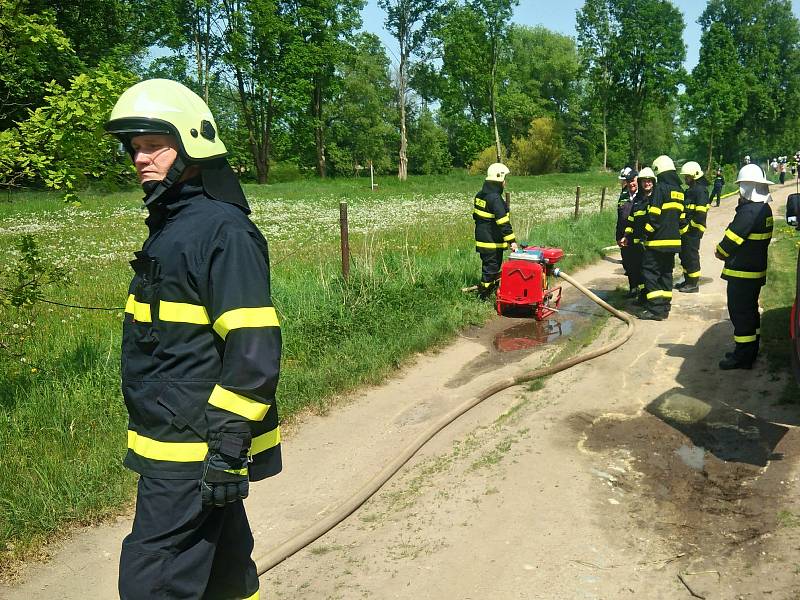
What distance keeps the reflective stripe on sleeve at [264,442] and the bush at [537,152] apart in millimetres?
61029

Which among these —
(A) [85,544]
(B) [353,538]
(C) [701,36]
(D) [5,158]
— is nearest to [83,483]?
(A) [85,544]

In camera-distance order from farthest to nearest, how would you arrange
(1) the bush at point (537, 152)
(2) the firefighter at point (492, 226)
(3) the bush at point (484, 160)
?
(1) the bush at point (537, 152) → (3) the bush at point (484, 160) → (2) the firefighter at point (492, 226)

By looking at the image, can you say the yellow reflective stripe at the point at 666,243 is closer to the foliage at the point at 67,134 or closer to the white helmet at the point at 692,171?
the white helmet at the point at 692,171

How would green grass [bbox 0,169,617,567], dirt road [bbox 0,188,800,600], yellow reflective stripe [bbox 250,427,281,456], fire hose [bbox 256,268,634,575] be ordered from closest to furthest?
yellow reflective stripe [bbox 250,427,281,456]
dirt road [bbox 0,188,800,600]
fire hose [bbox 256,268,634,575]
green grass [bbox 0,169,617,567]

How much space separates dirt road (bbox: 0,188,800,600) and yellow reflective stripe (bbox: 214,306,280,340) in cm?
191

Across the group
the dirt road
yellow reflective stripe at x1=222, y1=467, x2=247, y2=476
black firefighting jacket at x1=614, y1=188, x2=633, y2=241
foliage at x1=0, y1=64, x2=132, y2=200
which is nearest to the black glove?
yellow reflective stripe at x1=222, y1=467, x2=247, y2=476

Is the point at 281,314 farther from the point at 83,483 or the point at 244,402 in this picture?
the point at 244,402

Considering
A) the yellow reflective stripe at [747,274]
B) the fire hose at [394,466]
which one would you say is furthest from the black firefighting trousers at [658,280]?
the yellow reflective stripe at [747,274]

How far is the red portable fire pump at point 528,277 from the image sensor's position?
950 cm

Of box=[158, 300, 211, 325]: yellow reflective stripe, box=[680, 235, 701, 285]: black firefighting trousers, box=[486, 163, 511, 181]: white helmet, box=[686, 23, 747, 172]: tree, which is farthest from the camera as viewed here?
box=[686, 23, 747, 172]: tree

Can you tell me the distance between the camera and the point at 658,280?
954 centimetres

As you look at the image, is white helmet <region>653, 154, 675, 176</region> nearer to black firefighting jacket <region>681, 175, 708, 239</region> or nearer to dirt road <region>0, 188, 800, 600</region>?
black firefighting jacket <region>681, 175, 708, 239</region>

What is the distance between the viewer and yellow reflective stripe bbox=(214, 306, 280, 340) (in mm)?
2389

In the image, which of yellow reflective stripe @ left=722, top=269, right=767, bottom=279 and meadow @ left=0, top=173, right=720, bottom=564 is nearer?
meadow @ left=0, top=173, right=720, bottom=564
